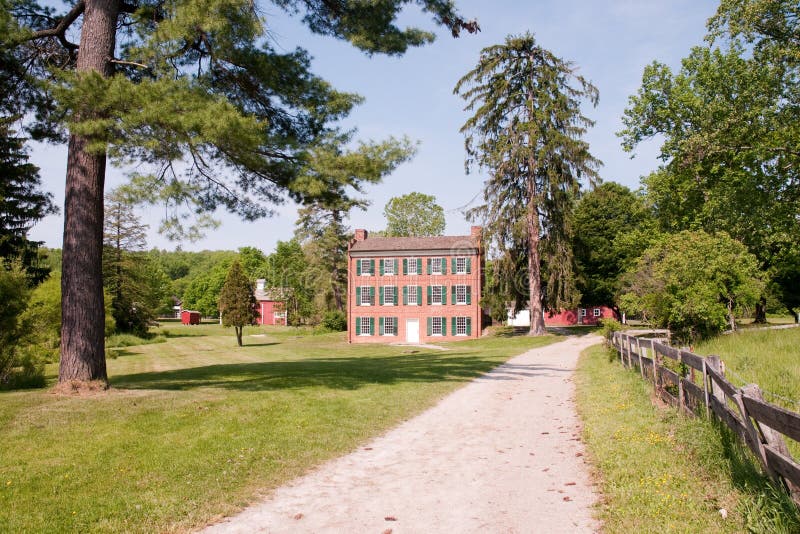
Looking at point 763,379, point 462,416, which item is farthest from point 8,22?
point 763,379

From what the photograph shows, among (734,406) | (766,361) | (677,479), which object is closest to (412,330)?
(766,361)

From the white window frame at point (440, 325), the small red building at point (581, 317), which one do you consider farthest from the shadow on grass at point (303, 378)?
the small red building at point (581, 317)

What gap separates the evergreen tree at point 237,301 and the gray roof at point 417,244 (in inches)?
348

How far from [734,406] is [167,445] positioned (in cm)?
658

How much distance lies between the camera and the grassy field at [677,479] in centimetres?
407

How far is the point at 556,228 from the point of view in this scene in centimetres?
3631

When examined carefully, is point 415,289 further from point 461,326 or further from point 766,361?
point 766,361

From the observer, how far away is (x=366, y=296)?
4406 centimetres

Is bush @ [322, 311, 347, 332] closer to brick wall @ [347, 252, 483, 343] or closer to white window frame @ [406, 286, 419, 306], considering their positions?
brick wall @ [347, 252, 483, 343]

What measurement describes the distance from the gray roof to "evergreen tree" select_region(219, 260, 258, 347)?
8.83 meters

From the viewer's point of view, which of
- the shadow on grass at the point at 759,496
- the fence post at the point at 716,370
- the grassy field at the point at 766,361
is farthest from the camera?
the grassy field at the point at 766,361

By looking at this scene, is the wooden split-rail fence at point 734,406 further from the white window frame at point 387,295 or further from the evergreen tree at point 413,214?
the evergreen tree at point 413,214

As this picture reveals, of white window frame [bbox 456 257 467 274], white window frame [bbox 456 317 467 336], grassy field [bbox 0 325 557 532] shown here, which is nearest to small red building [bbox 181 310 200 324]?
white window frame [bbox 456 317 467 336]

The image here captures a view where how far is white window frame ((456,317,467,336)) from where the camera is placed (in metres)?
42.0
